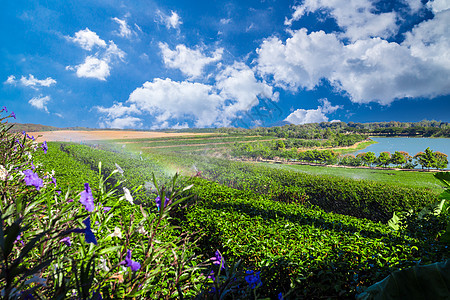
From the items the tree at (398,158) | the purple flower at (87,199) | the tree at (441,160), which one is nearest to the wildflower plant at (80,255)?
the purple flower at (87,199)

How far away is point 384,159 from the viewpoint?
2531cm

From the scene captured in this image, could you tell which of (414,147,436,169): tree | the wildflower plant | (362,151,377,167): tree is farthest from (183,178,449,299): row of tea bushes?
(362,151,377,167): tree

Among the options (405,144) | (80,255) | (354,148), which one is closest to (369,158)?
(354,148)

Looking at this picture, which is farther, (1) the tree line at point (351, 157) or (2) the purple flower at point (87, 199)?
(1) the tree line at point (351, 157)

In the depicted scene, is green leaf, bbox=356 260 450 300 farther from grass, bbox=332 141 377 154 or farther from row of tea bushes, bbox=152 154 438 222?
grass, bbox=332 141 377 154

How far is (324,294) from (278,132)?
123ft

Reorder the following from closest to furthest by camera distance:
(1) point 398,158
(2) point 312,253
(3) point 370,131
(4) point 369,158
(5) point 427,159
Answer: (2) point 312,253 → (5) point 427,159 → (1) point 398,158 → (4) point 369,158 → (3) point 370,131

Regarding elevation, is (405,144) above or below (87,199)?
above

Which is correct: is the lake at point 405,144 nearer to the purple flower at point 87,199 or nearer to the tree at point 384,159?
the tree at point 384,159

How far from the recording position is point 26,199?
4.70ft

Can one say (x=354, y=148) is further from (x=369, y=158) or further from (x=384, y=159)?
(x=384, y=159)

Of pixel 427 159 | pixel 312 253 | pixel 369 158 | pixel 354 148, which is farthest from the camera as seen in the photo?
pixel 354 148

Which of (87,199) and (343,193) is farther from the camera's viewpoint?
(343,193)

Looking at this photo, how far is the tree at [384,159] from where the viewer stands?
25.2m
